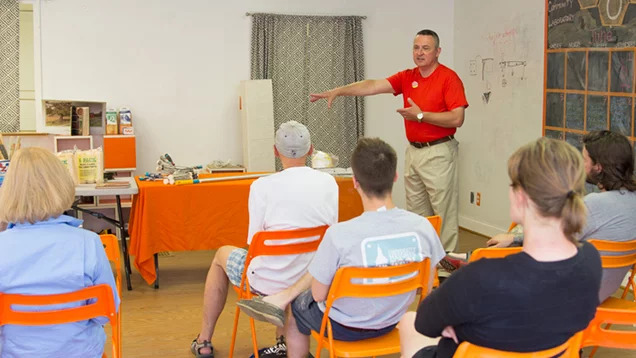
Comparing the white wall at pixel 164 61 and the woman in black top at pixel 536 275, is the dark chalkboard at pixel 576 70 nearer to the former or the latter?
the white wall at pixel 164 61

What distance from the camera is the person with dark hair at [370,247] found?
8.04 feet

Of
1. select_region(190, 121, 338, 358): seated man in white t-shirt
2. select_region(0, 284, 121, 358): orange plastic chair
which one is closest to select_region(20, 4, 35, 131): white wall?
select_region(190, 121, 338, 358): seated man in white t-shirt

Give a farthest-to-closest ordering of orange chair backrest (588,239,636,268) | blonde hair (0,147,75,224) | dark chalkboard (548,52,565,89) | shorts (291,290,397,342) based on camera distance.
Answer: dark chalkboard (548,52,565,89)
orange chair backrest (588,239,636,268)
shorts (291,290,397,342)
blonde hair (0,147,75,224)

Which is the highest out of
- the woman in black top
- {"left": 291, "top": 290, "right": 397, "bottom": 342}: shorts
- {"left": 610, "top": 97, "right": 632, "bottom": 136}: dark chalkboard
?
{"left": 610, "top": 97, "right": 632, "bottom": 136}: dark chalkboard

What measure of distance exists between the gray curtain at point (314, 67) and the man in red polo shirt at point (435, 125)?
2.26m

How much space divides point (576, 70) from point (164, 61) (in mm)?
3869

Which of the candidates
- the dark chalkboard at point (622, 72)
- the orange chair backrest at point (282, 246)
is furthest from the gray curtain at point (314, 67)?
the orange chair backrest at point (282, 246)

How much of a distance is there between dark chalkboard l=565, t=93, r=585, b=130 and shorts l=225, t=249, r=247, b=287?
309 centimetres

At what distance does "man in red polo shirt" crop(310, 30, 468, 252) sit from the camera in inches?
189

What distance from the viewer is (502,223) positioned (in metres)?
6.58

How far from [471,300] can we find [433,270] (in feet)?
3.25

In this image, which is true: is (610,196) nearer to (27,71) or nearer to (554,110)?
(554,110)

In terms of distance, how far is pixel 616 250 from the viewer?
284cm

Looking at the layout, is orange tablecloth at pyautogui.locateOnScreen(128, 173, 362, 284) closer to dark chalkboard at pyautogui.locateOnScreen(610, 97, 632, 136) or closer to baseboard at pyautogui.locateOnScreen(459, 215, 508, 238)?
dark chalkboard at pyautogui.locateOnScreen(610, 97, 632, 136)
